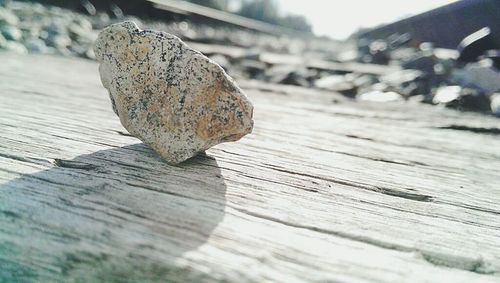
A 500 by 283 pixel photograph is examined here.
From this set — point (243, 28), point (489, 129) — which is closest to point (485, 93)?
point (489, 129)

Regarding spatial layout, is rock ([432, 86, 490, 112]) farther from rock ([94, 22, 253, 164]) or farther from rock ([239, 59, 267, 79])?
rock ([94, 22, 253, 164])

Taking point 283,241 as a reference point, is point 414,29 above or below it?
above

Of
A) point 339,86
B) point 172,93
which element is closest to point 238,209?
point 172,93

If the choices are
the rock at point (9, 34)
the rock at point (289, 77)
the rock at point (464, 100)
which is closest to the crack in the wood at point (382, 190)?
the rock at point (464, 100)

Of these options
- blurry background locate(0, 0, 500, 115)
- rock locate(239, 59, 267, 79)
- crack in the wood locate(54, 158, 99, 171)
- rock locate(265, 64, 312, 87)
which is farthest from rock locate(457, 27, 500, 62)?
crack in the wood locate(54, 158, 99, 171)

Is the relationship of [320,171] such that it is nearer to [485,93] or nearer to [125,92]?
[125,92]

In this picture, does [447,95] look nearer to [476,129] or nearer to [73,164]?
[476,129]

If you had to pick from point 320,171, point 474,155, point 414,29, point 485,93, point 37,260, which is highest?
point 414,29

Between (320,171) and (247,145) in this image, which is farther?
(247,145)
